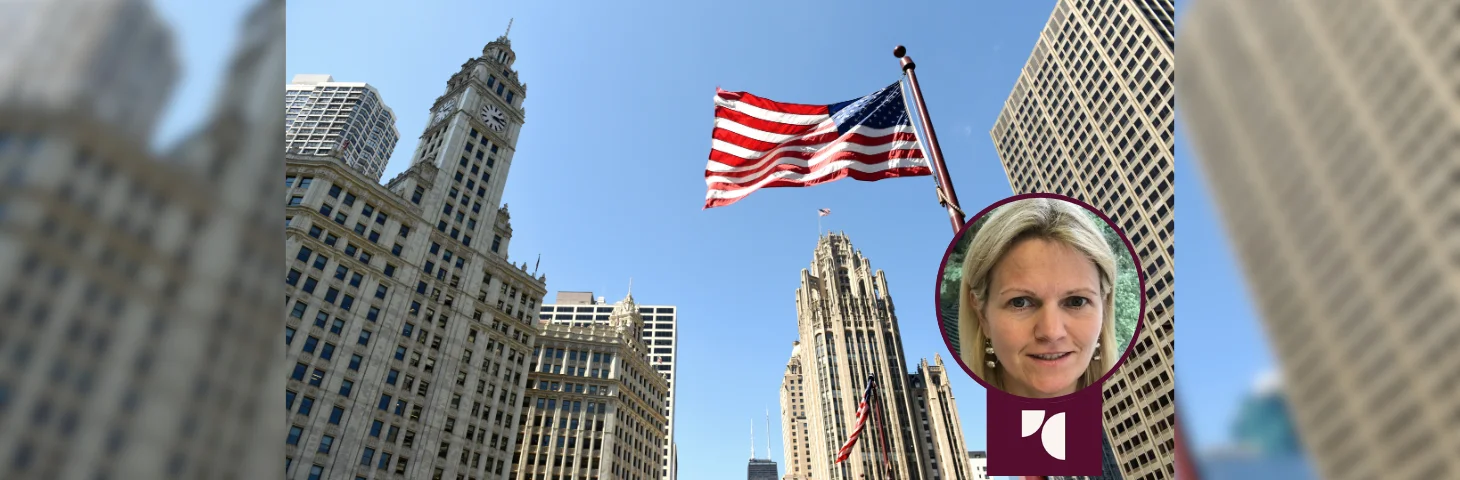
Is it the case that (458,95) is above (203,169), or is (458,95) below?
above

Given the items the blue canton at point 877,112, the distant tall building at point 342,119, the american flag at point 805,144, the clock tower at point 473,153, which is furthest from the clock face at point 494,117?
the blue canton at point 877,112

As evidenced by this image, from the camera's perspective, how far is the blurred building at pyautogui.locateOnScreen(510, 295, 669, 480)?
89.6 m

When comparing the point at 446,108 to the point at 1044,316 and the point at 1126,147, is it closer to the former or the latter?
the point at 1126,147

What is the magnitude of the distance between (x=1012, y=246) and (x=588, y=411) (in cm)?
9293

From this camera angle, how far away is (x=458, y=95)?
88.5m

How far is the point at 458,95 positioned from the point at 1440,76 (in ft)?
313

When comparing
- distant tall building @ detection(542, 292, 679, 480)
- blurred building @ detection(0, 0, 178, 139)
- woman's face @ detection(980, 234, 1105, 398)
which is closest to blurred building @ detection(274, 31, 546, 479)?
woman's face @ detection(980, 234, 1105, 398)

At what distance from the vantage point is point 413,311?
68.4m

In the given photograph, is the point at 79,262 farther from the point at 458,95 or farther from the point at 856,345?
the point at 856,345

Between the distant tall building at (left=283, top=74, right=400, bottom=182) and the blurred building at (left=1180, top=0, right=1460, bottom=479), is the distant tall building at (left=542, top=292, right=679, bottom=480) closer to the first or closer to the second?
the distant tall building at (left=283, top=74, right=400, bottom=182)

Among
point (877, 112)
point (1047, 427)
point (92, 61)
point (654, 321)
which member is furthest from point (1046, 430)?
point (654, 321)

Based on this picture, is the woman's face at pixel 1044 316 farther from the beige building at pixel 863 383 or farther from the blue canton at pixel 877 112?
the beige building at pixel 863 383

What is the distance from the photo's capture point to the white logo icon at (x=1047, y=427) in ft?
25.3

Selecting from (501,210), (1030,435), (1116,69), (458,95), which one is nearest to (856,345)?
(1116,69)
